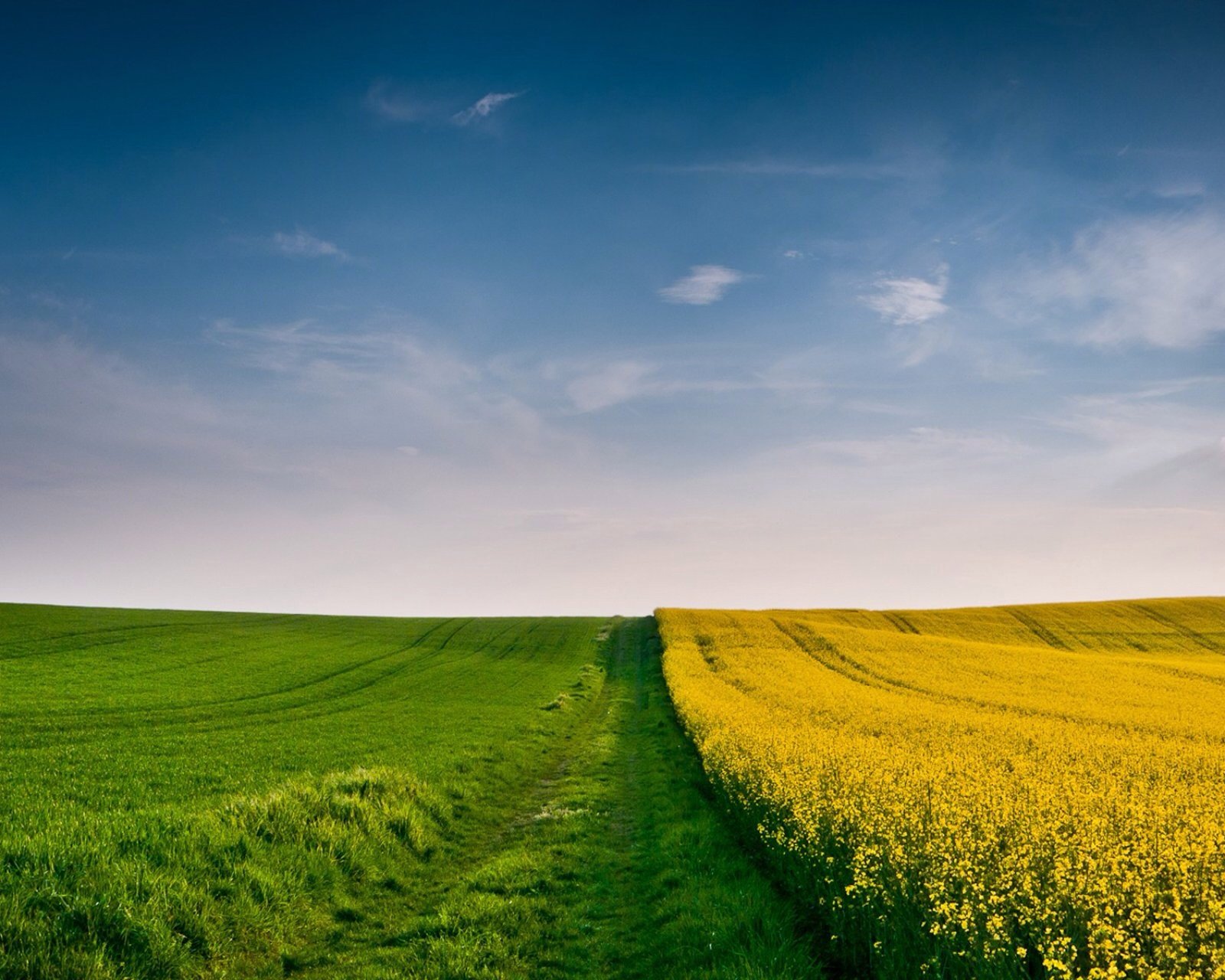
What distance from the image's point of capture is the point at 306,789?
41.0 feet

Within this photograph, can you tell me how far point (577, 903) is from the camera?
984cm

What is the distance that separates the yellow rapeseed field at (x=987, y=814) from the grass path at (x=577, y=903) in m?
0.81

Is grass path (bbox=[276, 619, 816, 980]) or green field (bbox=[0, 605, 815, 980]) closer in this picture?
green field (bbox=[0, 605, 815, 980])

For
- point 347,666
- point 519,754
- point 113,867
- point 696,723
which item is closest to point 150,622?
point 347,666

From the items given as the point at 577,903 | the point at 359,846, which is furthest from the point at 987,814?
the point at 359,846

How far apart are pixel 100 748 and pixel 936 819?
1968 centimetres

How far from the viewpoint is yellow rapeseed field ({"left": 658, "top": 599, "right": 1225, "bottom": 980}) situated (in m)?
5.91

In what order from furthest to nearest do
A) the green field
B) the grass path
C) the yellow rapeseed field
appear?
the grass path → the green field → the yellow rapeseed field

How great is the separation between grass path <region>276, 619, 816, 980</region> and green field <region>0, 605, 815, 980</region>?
38 mm

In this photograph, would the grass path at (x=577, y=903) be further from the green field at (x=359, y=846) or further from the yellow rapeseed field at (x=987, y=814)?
the yellow rapeseed field at (x=987, y=814)

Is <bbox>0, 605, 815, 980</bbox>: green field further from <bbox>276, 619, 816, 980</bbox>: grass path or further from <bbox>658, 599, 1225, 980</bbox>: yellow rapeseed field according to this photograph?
<bbox>658, 599, 1225, 980</bbox>: yellow rapeseed field

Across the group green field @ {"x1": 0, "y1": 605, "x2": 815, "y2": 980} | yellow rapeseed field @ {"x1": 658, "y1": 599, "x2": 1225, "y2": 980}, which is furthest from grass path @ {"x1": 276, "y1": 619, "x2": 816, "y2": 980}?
yellow rapeseed field @ {"x1": 658, "y1": 599, "x2": 1225, "y2": 980}

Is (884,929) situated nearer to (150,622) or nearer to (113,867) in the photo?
(113,867)

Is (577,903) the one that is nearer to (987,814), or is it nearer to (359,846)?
(359,846)
